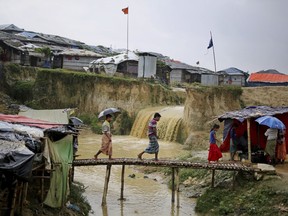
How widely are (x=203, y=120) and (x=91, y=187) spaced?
13068mm

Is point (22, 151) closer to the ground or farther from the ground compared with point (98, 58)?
Result: closer to the ground

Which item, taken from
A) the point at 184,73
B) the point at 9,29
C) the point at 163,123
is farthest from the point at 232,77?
the point at 9,29

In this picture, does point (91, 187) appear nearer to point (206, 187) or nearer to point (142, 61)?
point (206, 187)

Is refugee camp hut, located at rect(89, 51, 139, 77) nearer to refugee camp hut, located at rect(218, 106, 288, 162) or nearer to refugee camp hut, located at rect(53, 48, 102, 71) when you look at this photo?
refugee camp hut, located at rect(53, 48, 102, 71)

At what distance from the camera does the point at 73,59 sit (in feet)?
137

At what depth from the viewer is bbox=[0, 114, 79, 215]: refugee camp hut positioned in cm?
698

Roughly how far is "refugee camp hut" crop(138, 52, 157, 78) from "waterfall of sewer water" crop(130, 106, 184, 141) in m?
7.97

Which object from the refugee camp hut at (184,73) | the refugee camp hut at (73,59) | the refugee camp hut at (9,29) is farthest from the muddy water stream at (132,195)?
the refugee camp hut at (9,29)

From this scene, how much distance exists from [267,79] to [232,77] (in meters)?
3.86

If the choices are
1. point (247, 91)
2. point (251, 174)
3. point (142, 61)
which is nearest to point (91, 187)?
point (251, 174)

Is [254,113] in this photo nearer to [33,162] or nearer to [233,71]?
[33,162]

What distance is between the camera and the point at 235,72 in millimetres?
42844

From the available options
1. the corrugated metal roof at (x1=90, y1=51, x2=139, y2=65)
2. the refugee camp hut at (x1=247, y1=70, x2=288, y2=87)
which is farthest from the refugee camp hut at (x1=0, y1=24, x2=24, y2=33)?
the refugee camp hut at (x1=247, y1=70, x2=288, y2=87)

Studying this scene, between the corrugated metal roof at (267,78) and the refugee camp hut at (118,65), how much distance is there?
42.7 feet
